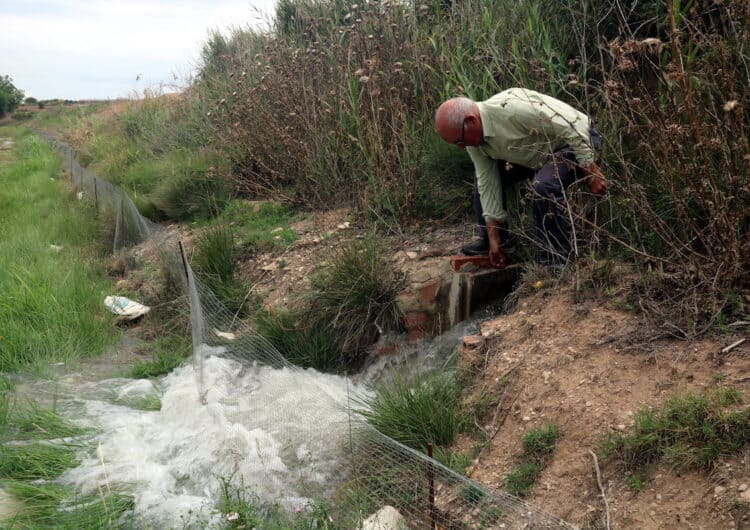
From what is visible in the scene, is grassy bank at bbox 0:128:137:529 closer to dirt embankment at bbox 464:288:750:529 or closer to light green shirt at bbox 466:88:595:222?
dirt embankment at bbox 464:288:750:529

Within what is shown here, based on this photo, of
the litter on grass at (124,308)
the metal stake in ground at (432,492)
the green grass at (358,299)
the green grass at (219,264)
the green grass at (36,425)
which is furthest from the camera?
the litter on grass at (124,308)

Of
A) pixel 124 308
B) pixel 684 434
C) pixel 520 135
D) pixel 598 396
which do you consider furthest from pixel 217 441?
pixel 124 308

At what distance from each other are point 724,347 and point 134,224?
5.92 meters

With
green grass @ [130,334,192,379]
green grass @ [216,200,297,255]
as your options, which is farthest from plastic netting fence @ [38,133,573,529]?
green grass @ [216,200,297,255]

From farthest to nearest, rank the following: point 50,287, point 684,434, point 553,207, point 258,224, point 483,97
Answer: point 258,224, point 50,287, point 483,97, point 553,207, point 684,434

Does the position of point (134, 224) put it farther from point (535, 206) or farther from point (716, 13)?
point (716, 13)

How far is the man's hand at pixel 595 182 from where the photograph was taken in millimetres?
3865

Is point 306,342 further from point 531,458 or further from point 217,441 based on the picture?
point 531,458

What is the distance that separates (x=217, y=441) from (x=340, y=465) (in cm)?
90

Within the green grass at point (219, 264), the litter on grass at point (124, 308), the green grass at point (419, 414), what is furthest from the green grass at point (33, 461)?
the litter on grass at point (124, 308)

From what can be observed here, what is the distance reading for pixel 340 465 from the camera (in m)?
3.01

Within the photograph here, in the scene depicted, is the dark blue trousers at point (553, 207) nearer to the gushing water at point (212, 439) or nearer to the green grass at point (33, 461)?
the gushing water at point (212, 439)

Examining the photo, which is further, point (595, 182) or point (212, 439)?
point (595, 182)

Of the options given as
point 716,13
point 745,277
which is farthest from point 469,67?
point 745,277
